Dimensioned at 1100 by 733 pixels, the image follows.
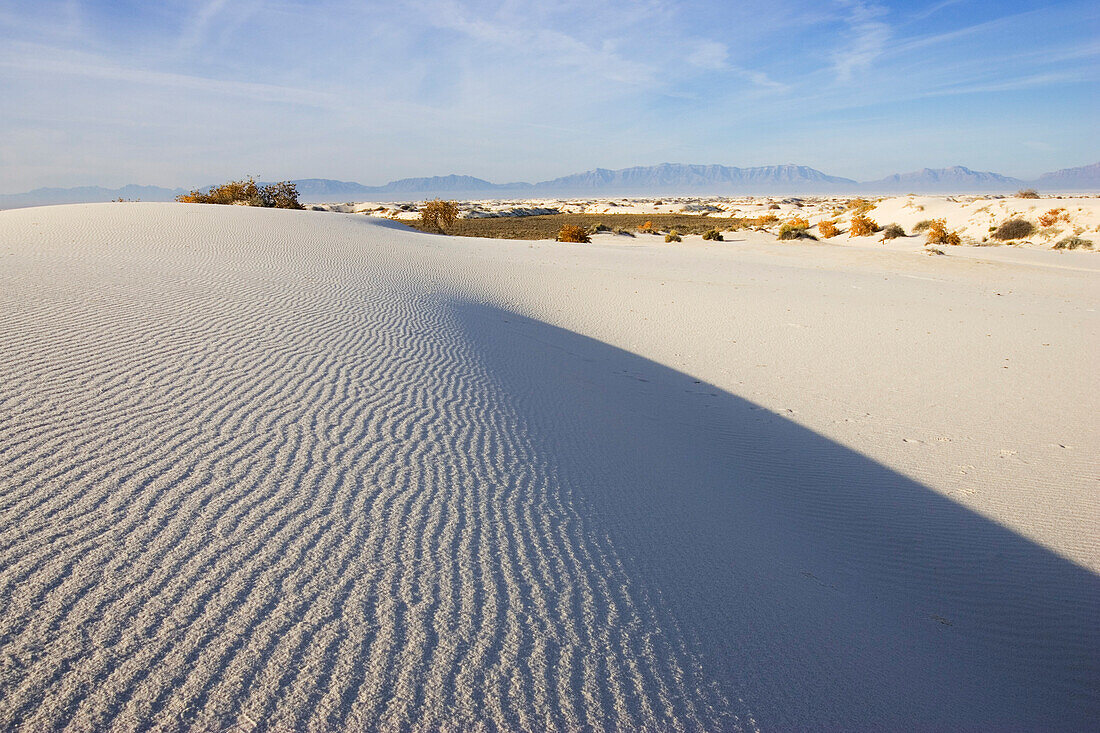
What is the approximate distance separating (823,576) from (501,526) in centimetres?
175

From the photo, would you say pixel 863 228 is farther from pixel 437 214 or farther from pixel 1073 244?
pixel 437 214

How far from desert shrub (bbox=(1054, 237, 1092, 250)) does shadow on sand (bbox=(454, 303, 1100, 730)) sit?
21.8 meters

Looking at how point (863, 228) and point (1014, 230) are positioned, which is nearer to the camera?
point (1014, 230)

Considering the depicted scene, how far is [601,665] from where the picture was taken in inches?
83.6

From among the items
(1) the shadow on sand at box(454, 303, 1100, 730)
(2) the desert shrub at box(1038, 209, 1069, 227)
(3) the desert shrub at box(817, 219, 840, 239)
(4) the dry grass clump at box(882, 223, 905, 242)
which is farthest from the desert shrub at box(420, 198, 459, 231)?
(2) the desert shrub at box(1038, 209, 1069, 227)

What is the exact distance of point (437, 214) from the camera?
28.3m

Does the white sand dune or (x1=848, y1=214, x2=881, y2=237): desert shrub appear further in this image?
(x1=848, y1=214, x2=881, y2=237): desert shrub

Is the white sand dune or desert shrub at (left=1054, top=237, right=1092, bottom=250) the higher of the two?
desert shrub at (left=1054, top=237, right=1092, bottom=250)

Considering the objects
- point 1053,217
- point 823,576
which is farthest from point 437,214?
point 823,576

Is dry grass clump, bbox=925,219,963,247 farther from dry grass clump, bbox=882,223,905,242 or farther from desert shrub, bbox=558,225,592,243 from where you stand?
desert shrub, bbox=558,225,592,243

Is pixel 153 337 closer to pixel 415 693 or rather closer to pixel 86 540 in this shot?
pixel 86 540

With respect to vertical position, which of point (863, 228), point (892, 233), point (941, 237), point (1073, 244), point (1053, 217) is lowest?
point (1073, 244)

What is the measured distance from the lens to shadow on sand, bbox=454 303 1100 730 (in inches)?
92.2

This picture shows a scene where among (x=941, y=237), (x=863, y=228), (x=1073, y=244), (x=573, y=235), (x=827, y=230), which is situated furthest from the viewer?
(x=827, y=230)
